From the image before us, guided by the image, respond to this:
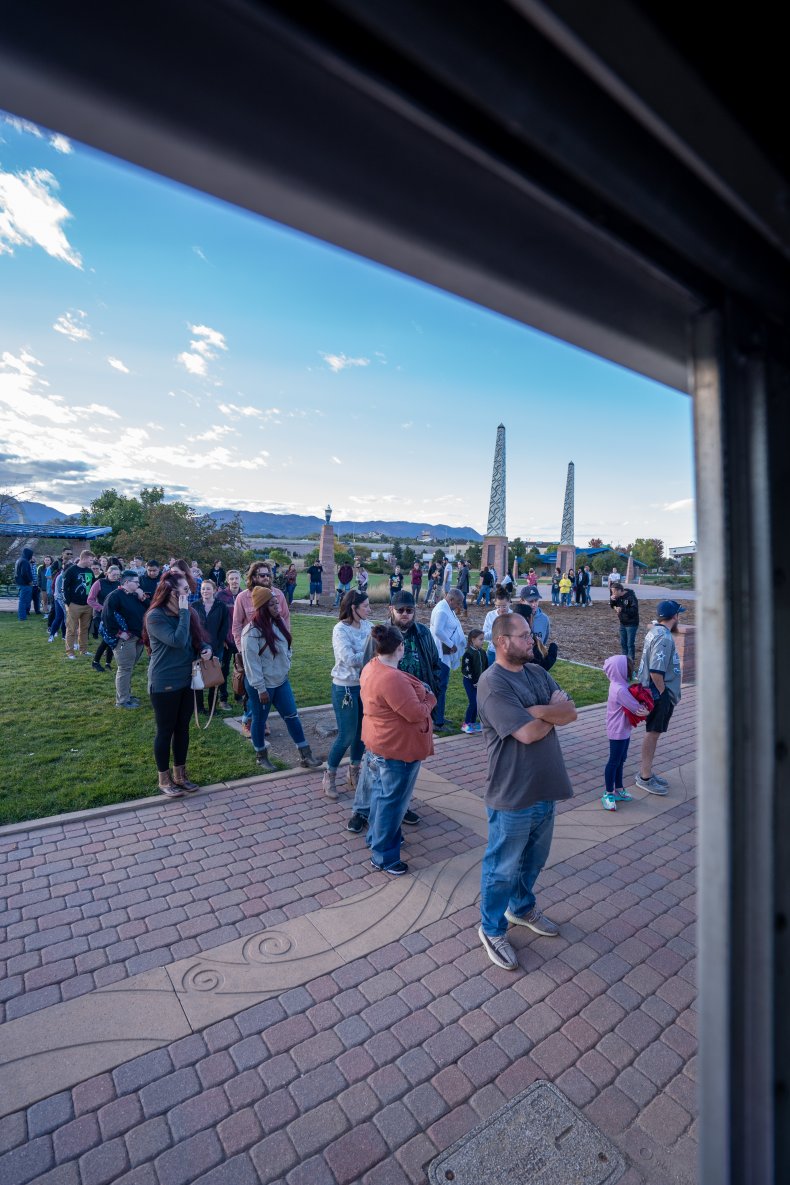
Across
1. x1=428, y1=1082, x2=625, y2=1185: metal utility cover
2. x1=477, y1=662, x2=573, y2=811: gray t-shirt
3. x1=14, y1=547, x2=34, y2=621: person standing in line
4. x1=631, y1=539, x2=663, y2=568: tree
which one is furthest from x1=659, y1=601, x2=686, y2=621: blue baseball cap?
x1=631, y1=539, x2=663, y2=568: tree

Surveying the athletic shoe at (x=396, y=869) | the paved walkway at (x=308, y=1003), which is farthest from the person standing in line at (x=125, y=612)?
the athletic shoe at (x=396, y=869)

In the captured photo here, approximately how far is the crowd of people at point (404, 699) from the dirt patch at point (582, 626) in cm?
749

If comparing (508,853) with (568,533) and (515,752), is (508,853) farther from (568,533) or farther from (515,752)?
(568,533)

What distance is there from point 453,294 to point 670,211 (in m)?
0.37

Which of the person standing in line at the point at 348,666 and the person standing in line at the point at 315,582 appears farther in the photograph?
the person standing in line at the point at 315,582

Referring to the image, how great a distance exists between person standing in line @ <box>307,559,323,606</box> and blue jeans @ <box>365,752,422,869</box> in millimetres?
18377

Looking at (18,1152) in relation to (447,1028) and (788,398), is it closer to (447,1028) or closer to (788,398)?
(447,1028)

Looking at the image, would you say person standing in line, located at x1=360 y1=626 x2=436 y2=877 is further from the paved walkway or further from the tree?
the tree

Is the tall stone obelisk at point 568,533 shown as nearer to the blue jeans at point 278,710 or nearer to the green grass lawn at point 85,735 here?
the green grass lawn at point 85,735

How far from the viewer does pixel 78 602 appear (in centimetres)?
1194

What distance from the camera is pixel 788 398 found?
1104 millimetres

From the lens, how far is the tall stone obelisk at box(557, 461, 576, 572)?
40.4 m

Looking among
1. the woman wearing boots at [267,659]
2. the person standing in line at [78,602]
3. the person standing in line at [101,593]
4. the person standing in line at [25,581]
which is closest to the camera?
the woman wearing boots at [267,659]

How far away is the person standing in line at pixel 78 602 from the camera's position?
11797mm
